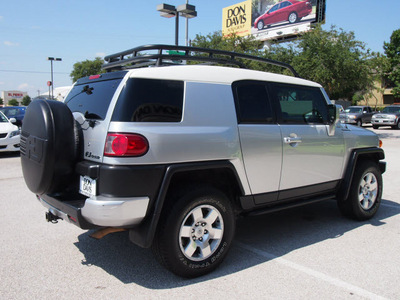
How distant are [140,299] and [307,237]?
7.67 ft

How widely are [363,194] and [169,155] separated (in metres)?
3.23

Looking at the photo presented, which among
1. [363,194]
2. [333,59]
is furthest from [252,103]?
[333,59]

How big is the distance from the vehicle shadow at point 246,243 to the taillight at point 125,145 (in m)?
1.19

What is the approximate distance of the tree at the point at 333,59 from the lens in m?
18.3

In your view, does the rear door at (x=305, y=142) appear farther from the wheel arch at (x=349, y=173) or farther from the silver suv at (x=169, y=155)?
the wheel arch at (x=349, y=173)

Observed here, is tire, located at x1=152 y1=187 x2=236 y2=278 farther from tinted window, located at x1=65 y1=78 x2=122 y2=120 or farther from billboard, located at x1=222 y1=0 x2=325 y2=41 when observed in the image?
billboard, located at x1=222 y1=0 x2=325 y2=41

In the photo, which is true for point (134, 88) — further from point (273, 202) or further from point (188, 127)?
point (273, 202)

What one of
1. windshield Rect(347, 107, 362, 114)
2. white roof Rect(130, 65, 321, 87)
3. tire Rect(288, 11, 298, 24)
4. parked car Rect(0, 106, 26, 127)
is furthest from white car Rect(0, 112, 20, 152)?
tire Rect(288, 11, 298, 24)

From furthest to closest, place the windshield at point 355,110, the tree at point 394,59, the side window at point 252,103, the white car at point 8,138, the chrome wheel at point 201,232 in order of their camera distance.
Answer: the tree at point 394,59 < the windshield at point 355,110 < the white car at point 8,138 < the side window at point 252,103 < the chrome wheel at point 201,232

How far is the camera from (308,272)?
3.42 meters

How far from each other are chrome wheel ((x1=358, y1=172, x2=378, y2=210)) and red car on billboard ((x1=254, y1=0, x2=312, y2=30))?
44.4 meters

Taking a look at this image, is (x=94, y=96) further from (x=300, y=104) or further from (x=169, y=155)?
(x=300, y=104)

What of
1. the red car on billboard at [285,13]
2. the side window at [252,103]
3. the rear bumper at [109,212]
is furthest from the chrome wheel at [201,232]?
the red car on billboard at [285,13]

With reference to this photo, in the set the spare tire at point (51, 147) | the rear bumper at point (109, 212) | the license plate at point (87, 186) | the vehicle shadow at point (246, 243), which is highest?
the spare tire at point (51, 147)
